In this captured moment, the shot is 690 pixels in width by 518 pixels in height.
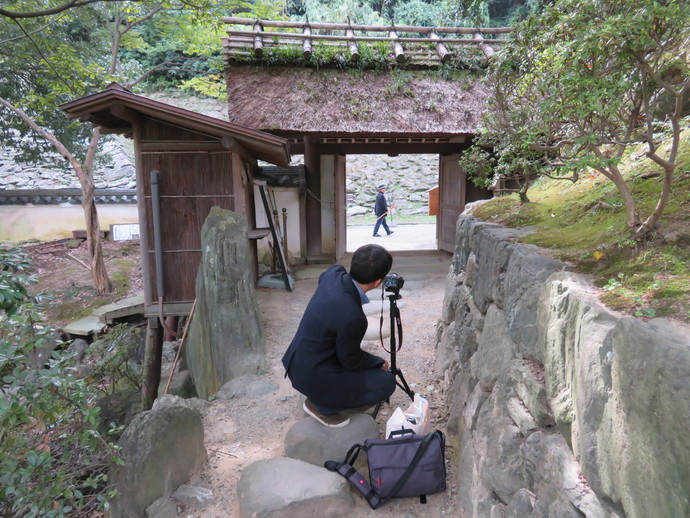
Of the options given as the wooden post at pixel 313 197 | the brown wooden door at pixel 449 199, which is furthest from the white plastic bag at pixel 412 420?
the wooden post at pixel 313 197

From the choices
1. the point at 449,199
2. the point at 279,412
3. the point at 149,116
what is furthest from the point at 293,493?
the point at 449,199

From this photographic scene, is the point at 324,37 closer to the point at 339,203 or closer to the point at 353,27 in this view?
the point at 353,27

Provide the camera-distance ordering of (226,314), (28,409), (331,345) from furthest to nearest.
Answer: (226,314) → (331,345) → (28,409)

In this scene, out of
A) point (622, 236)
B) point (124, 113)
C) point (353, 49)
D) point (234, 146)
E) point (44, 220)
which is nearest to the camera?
point (622, 236)

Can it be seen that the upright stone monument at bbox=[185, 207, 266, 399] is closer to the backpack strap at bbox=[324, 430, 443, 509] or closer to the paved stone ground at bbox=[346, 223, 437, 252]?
the backpack strap at bbox=[324, 430, 443, 509]

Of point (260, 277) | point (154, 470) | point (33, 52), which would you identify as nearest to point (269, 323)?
point (260, 277)

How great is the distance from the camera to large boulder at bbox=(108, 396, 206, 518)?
2713 mm

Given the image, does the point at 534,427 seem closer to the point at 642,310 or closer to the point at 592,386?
the point at 592,386

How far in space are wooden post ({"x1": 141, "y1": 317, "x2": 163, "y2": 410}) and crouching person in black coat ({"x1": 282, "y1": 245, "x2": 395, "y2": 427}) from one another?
4.06 m

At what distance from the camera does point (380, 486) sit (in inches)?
98.4

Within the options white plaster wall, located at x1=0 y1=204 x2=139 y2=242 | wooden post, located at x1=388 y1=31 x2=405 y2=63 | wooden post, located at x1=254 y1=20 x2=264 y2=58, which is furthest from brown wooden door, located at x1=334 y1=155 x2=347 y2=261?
white plaster wall, located at x1=0 y1=204 x2=139 y2=242

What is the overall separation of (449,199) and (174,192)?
20.0ft

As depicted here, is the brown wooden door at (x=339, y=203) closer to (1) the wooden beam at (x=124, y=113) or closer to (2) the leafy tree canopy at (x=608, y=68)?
(1) the wooden beam at (x=124, y=113)

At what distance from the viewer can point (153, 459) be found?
9.09 ft
